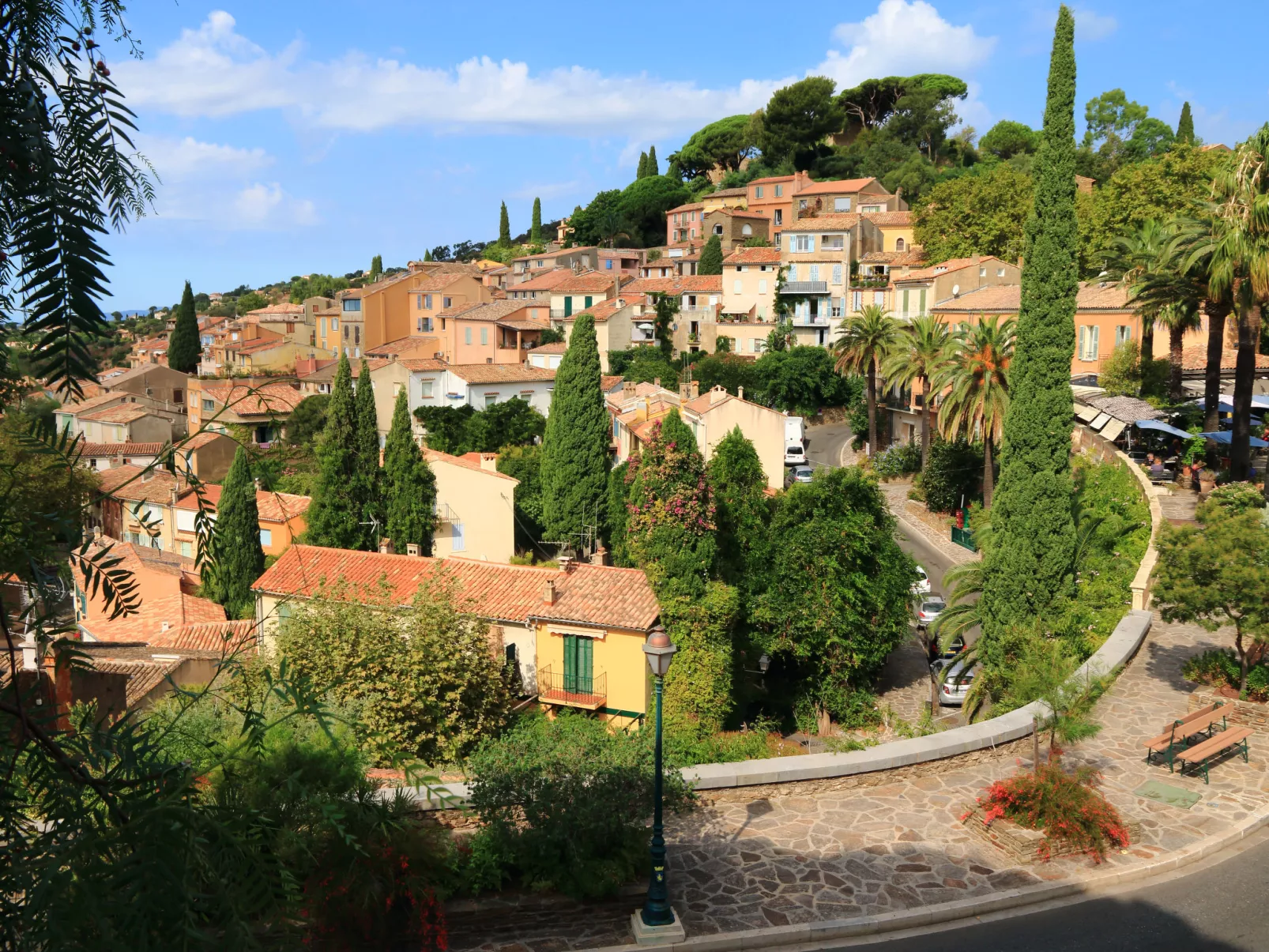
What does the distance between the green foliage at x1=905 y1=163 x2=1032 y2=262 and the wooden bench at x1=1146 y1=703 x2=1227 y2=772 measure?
2062 inches

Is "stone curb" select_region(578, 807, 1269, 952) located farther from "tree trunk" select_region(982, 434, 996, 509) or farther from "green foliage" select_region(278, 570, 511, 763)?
"tree trunk" select_region(982, 434, 996, 509)

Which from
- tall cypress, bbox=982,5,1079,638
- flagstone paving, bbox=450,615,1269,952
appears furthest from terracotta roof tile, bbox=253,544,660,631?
flagstone paving, bbox=450,615,1269,952

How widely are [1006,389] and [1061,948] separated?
1120 inches

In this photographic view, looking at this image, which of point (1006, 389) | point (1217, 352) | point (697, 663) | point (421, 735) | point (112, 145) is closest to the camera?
point (112, 145)

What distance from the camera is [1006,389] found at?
36188 mm

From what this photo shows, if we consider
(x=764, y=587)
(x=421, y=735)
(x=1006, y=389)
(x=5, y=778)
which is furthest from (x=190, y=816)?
(x=1006, y=389)

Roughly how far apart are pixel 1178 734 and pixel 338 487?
32.4 m

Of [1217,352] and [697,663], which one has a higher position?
[1217,352]

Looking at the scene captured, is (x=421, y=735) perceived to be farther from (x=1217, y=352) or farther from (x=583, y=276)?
(x=583, y=276)

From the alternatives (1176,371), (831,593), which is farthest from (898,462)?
(831,593)

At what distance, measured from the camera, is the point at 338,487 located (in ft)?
134

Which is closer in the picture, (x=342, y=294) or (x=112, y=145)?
(x=112, y=145)

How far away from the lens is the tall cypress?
69.1 feet

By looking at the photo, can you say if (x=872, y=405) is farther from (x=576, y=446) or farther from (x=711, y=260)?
(x=711, y=260)
